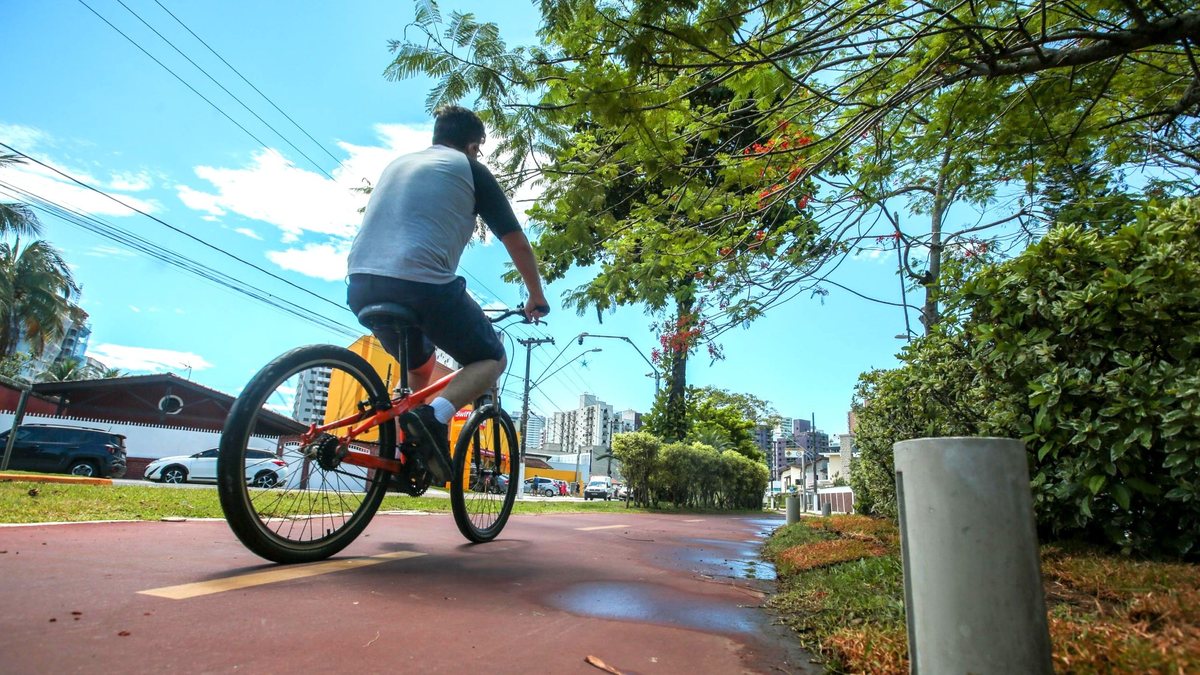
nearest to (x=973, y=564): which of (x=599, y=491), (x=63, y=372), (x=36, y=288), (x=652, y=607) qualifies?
(x=652, y=607)

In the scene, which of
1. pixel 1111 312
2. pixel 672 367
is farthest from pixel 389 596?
pixel 672 367

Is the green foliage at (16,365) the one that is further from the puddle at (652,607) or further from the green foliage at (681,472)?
the puddle at (652,607)

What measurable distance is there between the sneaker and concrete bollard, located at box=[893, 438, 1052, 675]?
1983mm

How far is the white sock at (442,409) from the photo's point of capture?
2.74 m

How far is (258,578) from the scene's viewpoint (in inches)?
81.4

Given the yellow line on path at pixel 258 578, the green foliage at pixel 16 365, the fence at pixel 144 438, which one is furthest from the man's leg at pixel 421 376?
the green foliage at pixel 16 365

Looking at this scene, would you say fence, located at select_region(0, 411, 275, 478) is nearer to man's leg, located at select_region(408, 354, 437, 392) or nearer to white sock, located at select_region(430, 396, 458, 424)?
man's leg, located at select_region(408, 354, 437, 392)

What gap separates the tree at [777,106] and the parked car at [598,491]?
127 feet

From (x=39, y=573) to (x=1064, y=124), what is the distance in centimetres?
724

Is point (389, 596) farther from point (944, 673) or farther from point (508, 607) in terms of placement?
point (944, 673)

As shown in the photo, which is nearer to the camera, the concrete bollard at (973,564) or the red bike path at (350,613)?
the concrete bollard at (973,564)

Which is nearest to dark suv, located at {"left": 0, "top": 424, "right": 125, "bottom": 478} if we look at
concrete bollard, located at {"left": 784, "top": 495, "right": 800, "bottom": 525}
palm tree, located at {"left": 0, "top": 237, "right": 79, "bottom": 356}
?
palm tree, located at {"left": 0, "top": 237, "right": 79, "bottom": 356}

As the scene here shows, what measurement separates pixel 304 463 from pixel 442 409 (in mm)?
613

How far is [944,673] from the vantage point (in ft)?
4.19
